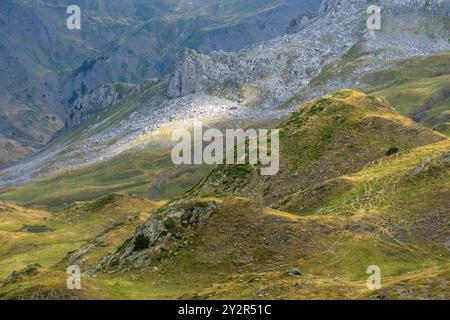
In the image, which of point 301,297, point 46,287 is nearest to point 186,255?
point 46,287

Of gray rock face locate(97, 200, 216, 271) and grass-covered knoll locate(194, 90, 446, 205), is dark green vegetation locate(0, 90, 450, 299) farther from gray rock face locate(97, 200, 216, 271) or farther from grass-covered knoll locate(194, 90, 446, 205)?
grass-covered knoll locate(194, 90, 446, 205)

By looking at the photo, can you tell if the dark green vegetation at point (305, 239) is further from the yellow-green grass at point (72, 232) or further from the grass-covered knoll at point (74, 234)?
the yellow-green grass at point (72, 232)

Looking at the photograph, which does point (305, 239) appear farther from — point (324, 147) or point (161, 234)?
point (324, 147)

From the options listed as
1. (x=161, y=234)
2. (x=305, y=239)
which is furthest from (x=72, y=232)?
(x=305, y=239)

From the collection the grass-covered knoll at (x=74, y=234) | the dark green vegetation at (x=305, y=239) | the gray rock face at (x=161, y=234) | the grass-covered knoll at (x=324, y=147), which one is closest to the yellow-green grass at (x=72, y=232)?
the grass-covered knoll at (x=74, y=234)

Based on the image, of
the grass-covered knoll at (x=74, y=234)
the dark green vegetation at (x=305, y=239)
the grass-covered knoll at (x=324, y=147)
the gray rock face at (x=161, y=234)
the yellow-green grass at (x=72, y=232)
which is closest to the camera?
the dark green vegetation at (x=305, y=239)

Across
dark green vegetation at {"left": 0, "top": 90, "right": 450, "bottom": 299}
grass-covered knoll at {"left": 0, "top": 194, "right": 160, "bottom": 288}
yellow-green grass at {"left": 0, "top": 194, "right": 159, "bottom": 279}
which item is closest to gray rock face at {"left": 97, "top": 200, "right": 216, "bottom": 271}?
dark green vegetation at {"left": 0, "top": 90, "right": 450, "bottom": 299}
